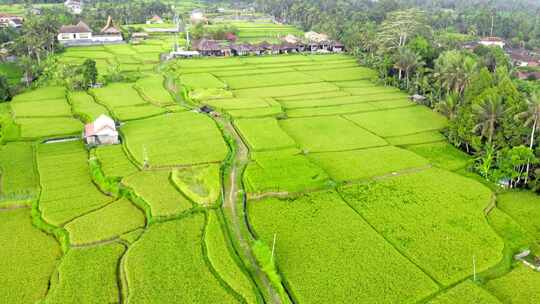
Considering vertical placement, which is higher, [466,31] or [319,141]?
[466,31]

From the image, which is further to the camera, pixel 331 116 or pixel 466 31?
pixel 466 31

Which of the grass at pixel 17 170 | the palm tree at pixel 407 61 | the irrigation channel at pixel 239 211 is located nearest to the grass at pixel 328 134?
the irrigation channel at pixel 239 211

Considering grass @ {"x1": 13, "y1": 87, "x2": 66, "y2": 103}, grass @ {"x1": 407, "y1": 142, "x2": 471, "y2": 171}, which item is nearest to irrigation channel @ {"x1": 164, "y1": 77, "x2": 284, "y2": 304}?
grass @ {"x1": 407, "y1": 142, "x2": 471, "y2": 171}

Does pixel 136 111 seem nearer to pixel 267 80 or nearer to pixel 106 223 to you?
pixel 106 223

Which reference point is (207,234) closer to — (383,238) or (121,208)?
(121,208)

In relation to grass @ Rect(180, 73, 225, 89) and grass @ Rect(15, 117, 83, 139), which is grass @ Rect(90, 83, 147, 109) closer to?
grass @ Rect(15, 117, 83, 139)

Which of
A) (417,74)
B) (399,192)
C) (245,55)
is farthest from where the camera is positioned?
(245,55)

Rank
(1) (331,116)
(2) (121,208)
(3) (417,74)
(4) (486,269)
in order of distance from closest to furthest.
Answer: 1. (4) (486,269)
2. (2) (121,208)
3. (1) (331,116)
4. (3) (417,74)

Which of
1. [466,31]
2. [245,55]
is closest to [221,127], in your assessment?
[245,55]
